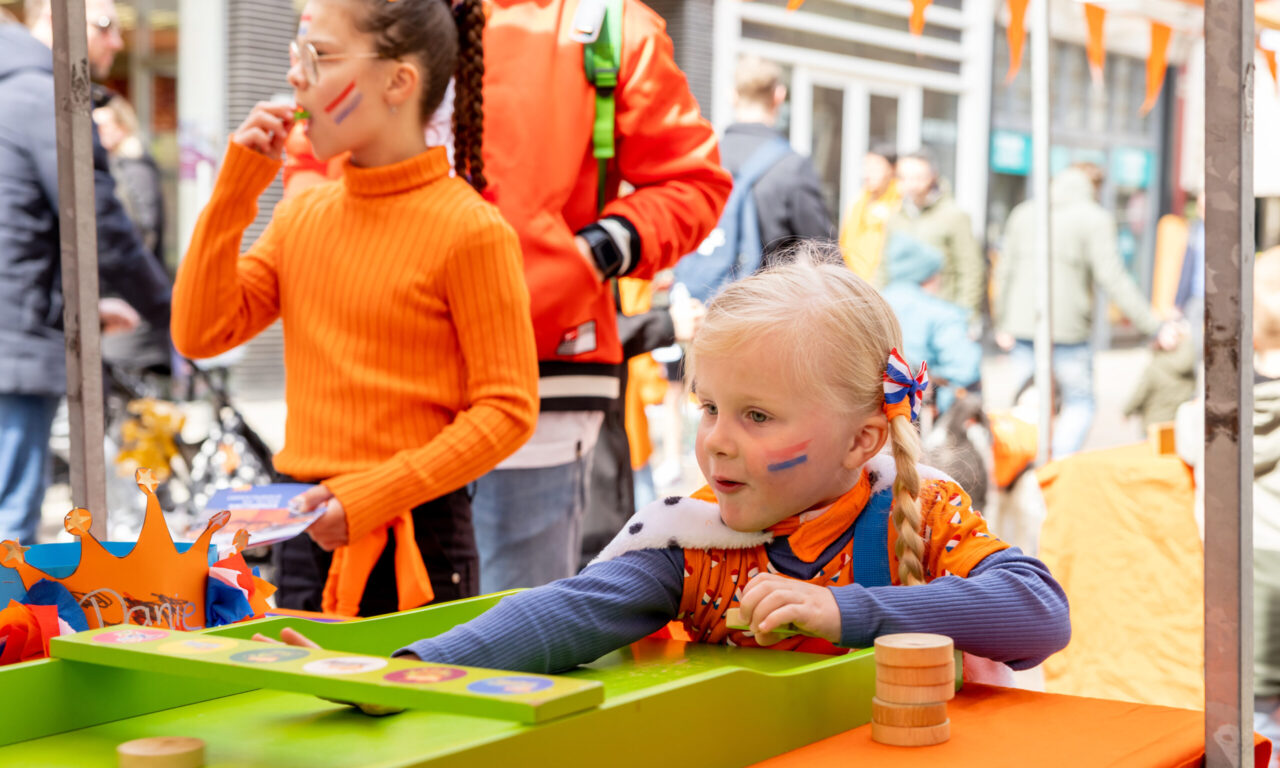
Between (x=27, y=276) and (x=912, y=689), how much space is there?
9.93 ft

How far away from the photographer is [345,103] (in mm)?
1931

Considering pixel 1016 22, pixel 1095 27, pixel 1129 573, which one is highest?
pixel 1095 27

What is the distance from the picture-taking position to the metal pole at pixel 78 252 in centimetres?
175

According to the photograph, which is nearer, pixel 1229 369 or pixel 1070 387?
pixel 1229 369

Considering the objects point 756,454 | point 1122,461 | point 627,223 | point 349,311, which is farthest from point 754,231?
point 756,454

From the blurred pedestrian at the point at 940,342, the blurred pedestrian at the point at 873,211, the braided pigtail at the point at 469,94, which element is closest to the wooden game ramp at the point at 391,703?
the braided pigtail at the point at 469,94

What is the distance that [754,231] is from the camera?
4500 mm

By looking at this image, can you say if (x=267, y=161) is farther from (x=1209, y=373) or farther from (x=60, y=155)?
(x=1209, y=373)

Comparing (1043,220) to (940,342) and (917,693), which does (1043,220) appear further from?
(917,693)

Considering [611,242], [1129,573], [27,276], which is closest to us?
[611,242]

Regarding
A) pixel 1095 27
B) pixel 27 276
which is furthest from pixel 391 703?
pixel 1095 27

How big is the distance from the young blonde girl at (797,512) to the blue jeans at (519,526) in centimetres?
95

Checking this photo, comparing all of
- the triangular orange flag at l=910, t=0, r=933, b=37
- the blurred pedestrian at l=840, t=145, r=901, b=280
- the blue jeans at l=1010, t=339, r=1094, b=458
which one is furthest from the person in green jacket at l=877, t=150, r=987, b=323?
the triangular orange flag at l=910, t=0, r=933, b=37

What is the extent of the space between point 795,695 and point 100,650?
515 millimetres
